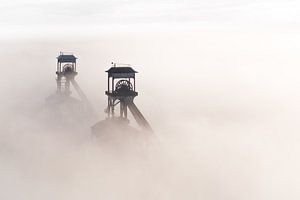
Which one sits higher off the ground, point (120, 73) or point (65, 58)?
point (65, 58)

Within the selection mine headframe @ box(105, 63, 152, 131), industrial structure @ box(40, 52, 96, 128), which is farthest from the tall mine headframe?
industrial structure @ box(40, 52, 96, 128)

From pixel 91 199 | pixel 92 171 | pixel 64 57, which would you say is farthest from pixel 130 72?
pixel 64 57

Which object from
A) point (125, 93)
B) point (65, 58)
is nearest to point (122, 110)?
point (125, 93)

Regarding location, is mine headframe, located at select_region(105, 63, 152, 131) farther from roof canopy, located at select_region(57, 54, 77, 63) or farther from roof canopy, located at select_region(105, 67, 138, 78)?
roof canopy, located at select_region(57, 54, 77, 63)

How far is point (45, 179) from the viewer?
10850 cm

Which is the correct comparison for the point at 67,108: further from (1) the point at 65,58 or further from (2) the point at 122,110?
(2) the point at 122,110

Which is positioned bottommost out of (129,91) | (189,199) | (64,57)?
(189,199)

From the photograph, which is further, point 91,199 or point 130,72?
point 130,72

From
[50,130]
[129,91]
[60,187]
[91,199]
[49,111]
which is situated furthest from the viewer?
[49,111]

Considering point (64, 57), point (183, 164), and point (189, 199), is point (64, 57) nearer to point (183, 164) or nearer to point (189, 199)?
point (183, 164)

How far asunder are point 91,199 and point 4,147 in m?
61.9

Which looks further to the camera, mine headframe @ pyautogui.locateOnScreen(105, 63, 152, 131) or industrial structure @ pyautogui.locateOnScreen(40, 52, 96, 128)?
industrial structure @ pyautogui.locateOnScreen(40, 52, 96, 128)

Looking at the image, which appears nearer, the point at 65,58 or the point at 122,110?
the point at 122,110

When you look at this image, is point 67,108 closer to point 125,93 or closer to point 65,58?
point 65,58
